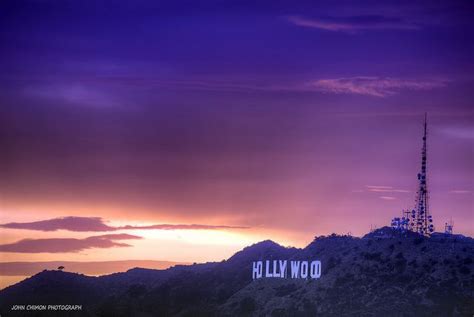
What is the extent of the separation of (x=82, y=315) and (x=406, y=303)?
7238 cm

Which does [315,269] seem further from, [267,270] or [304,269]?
[267,270]

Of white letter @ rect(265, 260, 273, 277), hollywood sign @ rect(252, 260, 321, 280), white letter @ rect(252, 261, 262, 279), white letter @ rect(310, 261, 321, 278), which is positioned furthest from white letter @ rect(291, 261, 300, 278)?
white letter @ rect(252, 261, 262, 279)

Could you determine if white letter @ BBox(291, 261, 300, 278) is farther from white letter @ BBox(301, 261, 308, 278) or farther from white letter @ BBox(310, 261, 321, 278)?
white letter @ BBox(310, 261, 321, 278)

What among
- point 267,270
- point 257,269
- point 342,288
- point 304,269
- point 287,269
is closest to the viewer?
point 342,288

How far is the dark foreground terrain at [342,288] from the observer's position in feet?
455

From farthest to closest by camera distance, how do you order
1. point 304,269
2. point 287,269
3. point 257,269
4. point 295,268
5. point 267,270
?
point 257,269
point 287,269
point 267,270
point 304,269
point 295,268

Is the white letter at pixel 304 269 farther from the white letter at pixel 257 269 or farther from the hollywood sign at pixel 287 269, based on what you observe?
the white letter at pixel 257 269

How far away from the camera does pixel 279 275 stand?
16875 centimetres

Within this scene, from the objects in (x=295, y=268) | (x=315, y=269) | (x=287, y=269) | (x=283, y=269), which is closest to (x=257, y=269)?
(x=287, y=269)

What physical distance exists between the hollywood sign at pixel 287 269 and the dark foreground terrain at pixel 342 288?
2.01 m

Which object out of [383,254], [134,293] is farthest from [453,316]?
[134,293]

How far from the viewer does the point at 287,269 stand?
175250 mm

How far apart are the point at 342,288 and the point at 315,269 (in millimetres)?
14165

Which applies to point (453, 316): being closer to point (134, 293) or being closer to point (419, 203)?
point (419, 203)
